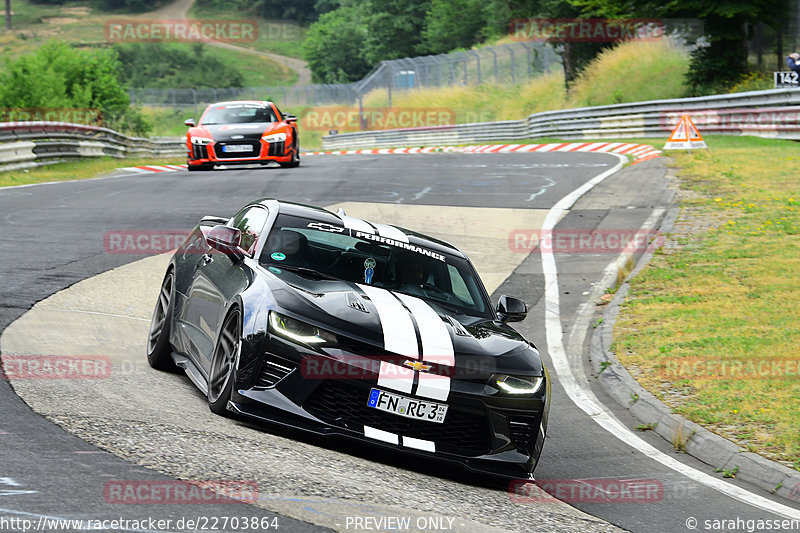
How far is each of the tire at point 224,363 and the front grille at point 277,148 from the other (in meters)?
18.5

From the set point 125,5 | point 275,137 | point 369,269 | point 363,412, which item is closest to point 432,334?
point 363,412

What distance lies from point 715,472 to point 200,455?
3657 mm

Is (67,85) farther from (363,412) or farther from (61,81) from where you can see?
(363,412)

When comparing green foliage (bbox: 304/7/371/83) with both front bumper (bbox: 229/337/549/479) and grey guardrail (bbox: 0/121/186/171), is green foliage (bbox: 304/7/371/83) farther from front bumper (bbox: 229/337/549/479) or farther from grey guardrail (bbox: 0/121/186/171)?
front bumper (bbox: 229/337/549/479)

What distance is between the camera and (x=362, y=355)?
5.90 metres

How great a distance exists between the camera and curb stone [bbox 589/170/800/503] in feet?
22.2

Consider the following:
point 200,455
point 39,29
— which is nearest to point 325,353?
point 200,455

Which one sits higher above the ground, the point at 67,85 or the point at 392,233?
the point at 67,85

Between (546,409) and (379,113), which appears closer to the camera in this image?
(546,409)

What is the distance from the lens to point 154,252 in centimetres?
1366

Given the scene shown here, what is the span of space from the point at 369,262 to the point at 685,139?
19.2 m

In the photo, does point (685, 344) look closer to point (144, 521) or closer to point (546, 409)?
point (546, 409)

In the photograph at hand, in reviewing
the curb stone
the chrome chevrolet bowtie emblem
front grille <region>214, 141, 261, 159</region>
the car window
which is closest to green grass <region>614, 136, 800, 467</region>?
the curb stone

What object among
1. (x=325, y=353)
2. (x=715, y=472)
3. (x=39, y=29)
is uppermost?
(x=39, y=29)
